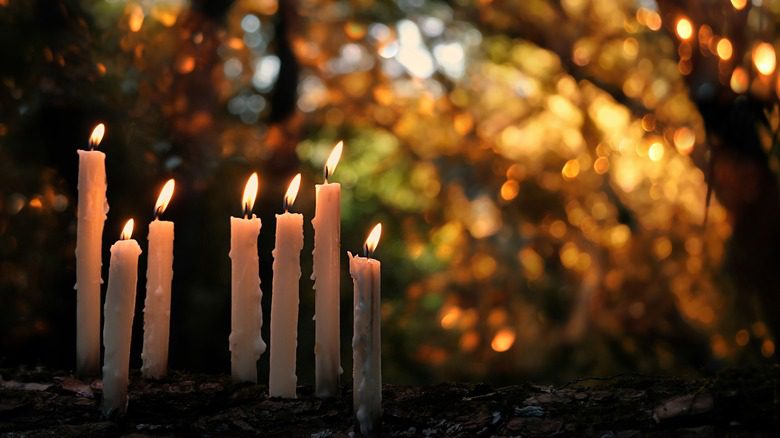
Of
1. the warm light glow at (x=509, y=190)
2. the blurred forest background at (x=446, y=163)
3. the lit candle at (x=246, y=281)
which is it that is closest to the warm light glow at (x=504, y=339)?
the blurred forest background at (x=446, y=163)

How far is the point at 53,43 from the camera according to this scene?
5.58 m

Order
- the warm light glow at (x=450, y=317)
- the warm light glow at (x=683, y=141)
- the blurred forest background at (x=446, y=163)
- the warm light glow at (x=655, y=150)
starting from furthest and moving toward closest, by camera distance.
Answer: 1. the warm light glow at (x=450, y=317)
2. the warm light glow at (x=655, y=150)
3. the warm light glow at (x=683, y=141)
4. the blurred forest background at (x=446, y=163)

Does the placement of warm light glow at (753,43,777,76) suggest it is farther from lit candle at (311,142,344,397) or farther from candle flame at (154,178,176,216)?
candle flame at (154,178,176,216)

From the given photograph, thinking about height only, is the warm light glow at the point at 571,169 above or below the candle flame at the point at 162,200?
above

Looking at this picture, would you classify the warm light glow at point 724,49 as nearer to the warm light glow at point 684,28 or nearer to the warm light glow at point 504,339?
the warm light glow at point 684,28

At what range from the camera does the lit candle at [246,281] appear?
10.4 ft

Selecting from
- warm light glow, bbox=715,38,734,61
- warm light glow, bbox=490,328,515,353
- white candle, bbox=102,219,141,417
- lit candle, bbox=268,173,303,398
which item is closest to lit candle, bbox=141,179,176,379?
white candle, bbox=102,219,141,417

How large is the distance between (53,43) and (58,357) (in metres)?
2.06

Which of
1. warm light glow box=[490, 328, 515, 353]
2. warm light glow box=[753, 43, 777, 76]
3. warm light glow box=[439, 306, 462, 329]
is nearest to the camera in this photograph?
warm light glow box=[753, 43, 777, 76]

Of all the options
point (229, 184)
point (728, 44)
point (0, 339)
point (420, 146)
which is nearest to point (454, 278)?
point (420, 146)

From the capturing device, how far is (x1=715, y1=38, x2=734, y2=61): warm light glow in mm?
5797

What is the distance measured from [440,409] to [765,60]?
378 centimetres

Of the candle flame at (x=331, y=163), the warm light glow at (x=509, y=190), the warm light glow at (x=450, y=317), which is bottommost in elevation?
the warm light glow at (x=450, y=317)

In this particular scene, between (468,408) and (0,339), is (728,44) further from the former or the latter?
(0,339)
